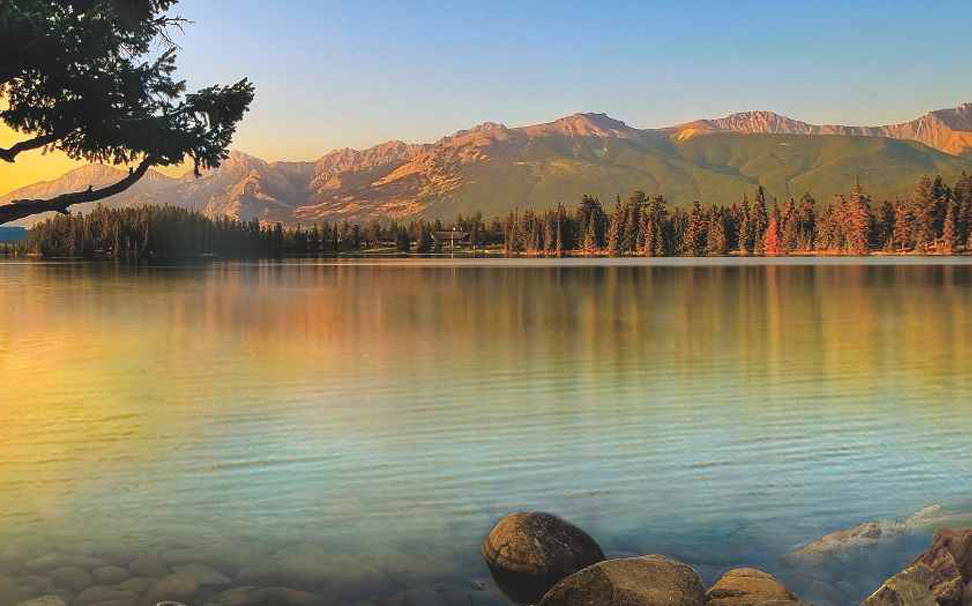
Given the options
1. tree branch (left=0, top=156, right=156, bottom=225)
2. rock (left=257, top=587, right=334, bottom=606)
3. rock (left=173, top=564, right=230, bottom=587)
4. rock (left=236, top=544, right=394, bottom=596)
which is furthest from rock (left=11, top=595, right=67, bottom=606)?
tree branch (left=0, top=156, right=156, bottom=225)

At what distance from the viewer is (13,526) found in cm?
1392

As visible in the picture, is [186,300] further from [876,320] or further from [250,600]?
[250,600]

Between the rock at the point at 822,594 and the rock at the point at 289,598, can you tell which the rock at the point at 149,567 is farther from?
the rock at the point at 822,594

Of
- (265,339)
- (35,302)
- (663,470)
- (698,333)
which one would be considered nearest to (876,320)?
(698,333)

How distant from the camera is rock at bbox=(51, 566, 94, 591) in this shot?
450 inches

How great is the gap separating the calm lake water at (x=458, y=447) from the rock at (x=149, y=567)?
0.43 meters

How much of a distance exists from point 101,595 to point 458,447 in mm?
9872

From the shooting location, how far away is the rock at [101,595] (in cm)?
1092

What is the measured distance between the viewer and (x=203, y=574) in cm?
1192

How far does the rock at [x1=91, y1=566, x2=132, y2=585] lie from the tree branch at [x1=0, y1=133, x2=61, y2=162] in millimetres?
7870

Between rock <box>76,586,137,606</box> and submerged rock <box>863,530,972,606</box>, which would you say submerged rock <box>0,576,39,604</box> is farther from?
submerged rock <box>863,530,972,606</box>

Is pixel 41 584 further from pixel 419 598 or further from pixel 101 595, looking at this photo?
pixel 419 598

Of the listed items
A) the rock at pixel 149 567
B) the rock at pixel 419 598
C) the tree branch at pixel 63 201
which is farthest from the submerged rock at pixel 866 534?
the tree branch at pixel 63 201

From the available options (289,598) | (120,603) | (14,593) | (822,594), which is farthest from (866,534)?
(14,593)
